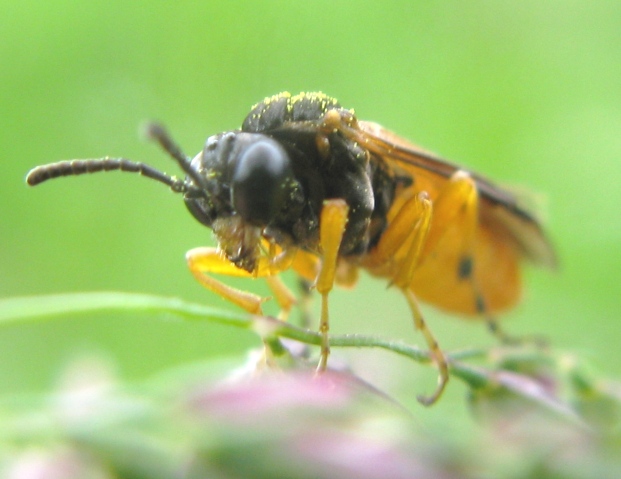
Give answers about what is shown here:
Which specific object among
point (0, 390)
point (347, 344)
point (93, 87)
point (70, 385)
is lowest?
point (0, 390)

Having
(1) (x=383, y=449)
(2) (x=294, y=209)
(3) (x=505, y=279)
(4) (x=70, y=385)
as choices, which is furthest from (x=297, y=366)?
(3) (x=505, y=279)

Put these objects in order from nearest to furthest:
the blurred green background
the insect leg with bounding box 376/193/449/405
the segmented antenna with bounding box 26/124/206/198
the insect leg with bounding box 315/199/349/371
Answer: the segmented antenna with bounding box 26/124/206/198, the insect leg with bounding box 315/199/349/371, the insect leg with bounding box 376/193/449/405, the blurred green background

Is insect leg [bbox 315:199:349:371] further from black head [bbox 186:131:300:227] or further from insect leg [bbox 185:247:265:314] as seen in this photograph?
insect leg [bbox 185:247:265:314]

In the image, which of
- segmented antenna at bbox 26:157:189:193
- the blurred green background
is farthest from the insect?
the blurred green background

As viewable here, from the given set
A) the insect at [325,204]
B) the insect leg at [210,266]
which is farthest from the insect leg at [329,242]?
the insect leg at [210,266]

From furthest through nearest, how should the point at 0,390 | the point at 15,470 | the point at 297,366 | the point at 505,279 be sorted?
the point at 0,390
the point at 505,279
the point at 297,366
the point at 15,470

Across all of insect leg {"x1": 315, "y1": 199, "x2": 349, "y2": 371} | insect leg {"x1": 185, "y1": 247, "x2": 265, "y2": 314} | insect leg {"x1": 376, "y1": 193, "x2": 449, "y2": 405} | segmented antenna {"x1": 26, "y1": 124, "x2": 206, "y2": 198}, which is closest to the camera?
segmented antenna {"x1": 26, "y1": 124, "x2": 206, "y2": 198}

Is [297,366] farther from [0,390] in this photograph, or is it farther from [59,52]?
[59,52]
